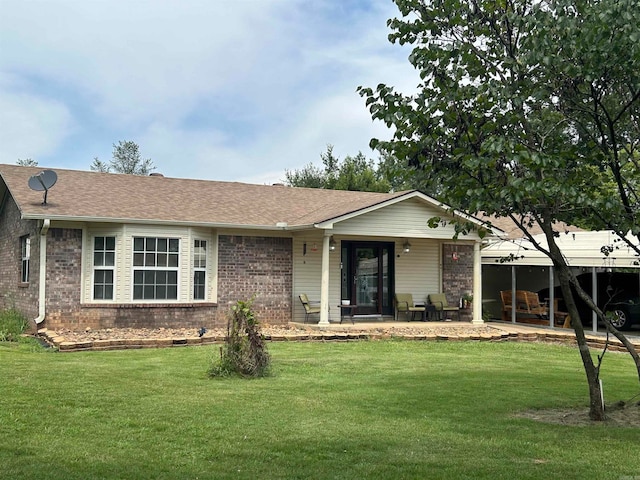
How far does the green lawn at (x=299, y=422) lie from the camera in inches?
212

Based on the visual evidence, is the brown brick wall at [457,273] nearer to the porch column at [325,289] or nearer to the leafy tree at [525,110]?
the porch column at [325,289]

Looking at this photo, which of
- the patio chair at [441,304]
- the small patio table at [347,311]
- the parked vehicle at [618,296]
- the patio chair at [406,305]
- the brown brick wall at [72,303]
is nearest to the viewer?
the brown brick wall at [72,303]

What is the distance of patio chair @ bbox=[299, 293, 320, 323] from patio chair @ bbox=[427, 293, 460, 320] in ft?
11.9

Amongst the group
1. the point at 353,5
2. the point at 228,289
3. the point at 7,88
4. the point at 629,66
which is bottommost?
the point at 228,289

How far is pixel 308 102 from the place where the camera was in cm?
2697

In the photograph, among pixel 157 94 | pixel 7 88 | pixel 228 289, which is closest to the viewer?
pixel 228 289

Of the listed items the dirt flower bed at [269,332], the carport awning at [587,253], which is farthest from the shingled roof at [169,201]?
the carport awning at [587,253]

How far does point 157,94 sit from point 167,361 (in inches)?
673

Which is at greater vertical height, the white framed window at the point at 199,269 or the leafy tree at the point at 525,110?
the leafy tree at the point at 525,110

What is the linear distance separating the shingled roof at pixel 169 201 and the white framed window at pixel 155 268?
2.06 feet

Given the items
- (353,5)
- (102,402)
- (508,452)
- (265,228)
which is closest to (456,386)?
(508,452)

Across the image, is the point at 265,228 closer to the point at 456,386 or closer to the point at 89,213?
the point at 89,213

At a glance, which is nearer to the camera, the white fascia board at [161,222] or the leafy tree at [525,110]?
the leafy tree at [525,110]

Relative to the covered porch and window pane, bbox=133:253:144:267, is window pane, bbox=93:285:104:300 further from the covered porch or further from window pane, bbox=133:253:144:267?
the covered porch
